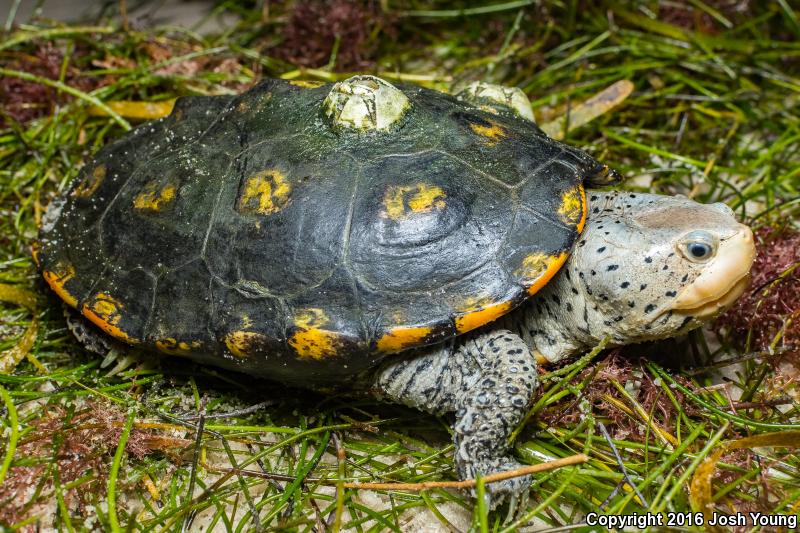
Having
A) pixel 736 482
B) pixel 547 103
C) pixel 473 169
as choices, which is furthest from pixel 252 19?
pixel 736 482

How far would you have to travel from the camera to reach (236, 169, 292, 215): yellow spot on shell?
81.0 inches

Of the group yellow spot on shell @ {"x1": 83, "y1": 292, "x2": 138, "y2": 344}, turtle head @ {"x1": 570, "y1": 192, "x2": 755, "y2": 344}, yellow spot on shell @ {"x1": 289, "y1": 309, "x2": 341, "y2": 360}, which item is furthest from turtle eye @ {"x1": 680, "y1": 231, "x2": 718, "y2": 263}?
yellow spot on shell @ {"x1": 83, "y1": 292, "x2": 138, "y2": 344}

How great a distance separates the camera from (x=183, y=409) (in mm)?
2334

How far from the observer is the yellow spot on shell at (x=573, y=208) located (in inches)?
79.1

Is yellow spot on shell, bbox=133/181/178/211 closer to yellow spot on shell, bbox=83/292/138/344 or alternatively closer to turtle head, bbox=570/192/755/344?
yellow spot on shell, bbox=83/292/138/344

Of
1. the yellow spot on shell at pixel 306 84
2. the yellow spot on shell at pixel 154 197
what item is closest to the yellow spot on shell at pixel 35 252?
the yellow spot on shell at pixel 154 197

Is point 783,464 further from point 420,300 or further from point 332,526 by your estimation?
point 332,526

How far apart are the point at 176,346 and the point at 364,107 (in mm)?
1004

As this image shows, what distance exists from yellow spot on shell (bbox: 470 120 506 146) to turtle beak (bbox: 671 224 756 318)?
77 cm

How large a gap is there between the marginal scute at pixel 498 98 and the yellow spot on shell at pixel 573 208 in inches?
24.9

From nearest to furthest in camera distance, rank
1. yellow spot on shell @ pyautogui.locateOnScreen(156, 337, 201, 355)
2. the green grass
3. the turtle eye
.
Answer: the turtle eye, the green grass, yellow spot on shell @ pyautogui.locateOnScreen(156, 337, 201, 355)

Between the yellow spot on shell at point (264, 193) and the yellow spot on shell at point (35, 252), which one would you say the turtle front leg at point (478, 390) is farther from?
the yellow spot on shell at point (35, 252)

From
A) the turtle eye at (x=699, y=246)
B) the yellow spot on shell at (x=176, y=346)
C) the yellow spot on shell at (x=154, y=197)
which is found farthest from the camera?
the yellow spot on shell at (x=154, y=197)

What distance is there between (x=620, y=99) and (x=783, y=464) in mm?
1818
